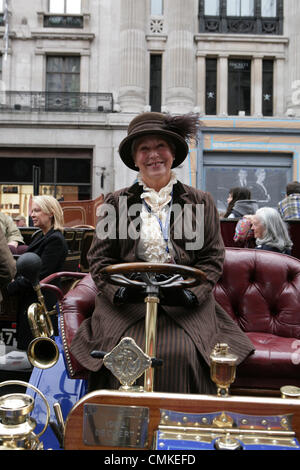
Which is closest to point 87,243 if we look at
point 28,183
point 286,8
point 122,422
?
point 122,422

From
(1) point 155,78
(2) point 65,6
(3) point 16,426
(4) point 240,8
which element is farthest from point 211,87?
(3) point 16,426

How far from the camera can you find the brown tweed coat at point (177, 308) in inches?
87.3

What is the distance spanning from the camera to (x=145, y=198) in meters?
2.67

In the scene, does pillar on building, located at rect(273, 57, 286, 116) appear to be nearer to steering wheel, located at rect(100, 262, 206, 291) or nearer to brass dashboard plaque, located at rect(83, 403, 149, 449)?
steering wheel, located at rect(100, 262, 206, 291)

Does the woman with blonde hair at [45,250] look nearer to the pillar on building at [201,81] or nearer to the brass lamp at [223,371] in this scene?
the brass lamp at [223,371]

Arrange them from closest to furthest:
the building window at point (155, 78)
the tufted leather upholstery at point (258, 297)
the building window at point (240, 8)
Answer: the tufted leather upholstery at point (258, 297) → the building window at point (155, 78) → the building window at point (240, 8)

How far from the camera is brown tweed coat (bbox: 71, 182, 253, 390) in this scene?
2217 millimetres

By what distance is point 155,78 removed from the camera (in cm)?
1803

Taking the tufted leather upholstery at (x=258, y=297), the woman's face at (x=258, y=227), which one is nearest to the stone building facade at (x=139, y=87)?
the woman's face at (x=258, y=227)

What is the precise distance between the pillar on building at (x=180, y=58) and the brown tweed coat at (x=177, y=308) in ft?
49.4

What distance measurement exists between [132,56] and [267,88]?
20.4ft

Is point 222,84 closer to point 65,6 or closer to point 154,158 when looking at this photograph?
point 65,6

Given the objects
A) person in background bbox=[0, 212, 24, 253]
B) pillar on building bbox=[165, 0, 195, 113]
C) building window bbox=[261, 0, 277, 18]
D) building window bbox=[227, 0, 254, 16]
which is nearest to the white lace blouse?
person in background bbox=[0, 212, 24, 253]
